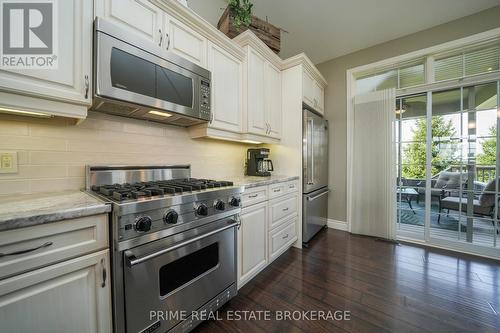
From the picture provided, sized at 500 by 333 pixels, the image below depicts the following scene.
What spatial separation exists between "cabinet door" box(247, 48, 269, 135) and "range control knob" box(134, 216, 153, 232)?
1433 millimetres

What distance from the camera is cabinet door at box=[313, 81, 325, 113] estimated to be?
2969 mm

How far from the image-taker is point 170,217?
3.49 feet

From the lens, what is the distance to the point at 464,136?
8.06 feet

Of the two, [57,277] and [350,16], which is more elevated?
[350,16]

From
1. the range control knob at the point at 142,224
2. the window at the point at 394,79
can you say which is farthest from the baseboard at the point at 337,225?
the range control knob at the point at 142,224

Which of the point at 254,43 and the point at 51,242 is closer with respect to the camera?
the point at 51,242

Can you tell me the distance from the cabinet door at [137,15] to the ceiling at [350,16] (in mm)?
990

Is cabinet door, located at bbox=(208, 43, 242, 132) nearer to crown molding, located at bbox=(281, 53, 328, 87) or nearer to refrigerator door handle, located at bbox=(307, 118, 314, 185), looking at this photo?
crown molding, located at bbox=(281, 53, 328, 87)

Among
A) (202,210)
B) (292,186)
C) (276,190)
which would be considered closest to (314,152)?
(292,186)

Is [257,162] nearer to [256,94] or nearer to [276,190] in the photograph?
[276,190]

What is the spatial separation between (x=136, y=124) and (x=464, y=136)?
3741 mm

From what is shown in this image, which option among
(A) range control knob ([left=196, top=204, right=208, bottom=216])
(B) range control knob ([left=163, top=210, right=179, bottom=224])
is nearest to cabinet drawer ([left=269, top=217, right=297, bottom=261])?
(A) range control knob ([left=196, top=204, right=208, bottom=216])

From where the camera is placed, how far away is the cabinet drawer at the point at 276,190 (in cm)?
198

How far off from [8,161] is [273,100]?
2.32 m
